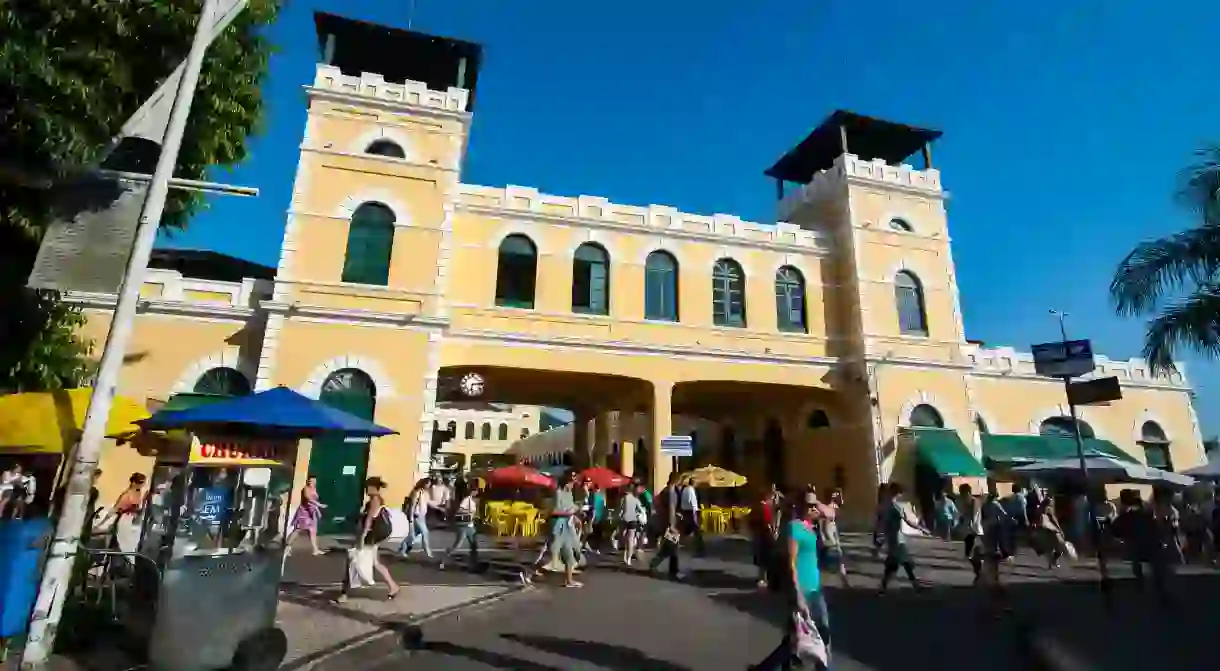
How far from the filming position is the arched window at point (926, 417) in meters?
19.6

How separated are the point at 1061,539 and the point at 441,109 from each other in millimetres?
17780

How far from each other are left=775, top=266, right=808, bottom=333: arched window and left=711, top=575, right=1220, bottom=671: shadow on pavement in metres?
10.6

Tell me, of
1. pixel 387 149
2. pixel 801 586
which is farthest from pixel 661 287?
pixel 801 586

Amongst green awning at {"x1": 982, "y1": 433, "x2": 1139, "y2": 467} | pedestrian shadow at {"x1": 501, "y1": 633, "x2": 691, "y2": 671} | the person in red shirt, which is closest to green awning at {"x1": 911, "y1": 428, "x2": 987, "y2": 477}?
green awning at {"x1": 982, "y1": 433, "x2": 1139, "y2": 467}

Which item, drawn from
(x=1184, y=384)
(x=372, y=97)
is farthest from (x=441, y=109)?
(x=1184, y=384)

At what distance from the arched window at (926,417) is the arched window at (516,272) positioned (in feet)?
39.4

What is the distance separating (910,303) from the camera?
68.4 ft

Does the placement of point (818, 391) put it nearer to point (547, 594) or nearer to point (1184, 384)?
point (547, 594)

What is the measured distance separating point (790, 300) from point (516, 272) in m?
8.67

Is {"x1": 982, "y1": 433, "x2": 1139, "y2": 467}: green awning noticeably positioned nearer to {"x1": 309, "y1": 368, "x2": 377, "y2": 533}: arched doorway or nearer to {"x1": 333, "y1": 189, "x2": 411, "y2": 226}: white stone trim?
{"x1": 309, "y1": 368, "x2": 377, "y2": 533}: arched doorway

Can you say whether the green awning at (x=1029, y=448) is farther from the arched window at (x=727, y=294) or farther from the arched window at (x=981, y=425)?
the arched window at (x=727, y=294)

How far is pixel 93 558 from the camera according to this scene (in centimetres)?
707

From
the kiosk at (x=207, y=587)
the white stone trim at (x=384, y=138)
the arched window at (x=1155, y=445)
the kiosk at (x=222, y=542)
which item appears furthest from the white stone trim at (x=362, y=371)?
the arched window at (x=1155, y=445)

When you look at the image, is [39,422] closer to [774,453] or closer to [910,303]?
[774,453]
